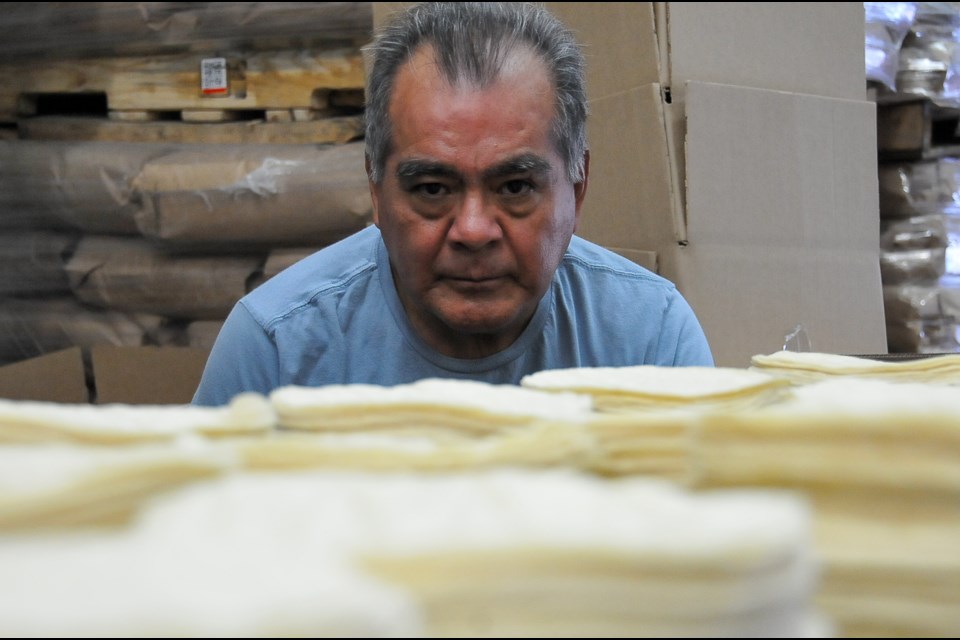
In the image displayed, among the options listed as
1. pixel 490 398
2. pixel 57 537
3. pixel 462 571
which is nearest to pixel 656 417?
pixel 490 398

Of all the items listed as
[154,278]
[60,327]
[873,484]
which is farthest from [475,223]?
[60,327]

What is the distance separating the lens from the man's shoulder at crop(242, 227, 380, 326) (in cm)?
171

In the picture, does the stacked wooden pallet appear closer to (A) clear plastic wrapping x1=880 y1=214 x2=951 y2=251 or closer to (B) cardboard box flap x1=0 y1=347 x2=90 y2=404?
(B) cardboard box flap x1=0 y1=347 x2=90 y2=404

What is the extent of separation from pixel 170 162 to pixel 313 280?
5.12ft

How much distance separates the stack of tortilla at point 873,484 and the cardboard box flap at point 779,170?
5.90 feet

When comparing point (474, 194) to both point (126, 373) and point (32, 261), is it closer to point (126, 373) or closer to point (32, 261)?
point (126, 373)

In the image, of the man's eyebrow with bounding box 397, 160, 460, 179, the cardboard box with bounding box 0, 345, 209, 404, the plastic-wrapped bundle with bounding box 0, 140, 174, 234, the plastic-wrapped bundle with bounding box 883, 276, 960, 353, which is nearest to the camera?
the man's eyebrow with bounding box 397, 160, 460, 179

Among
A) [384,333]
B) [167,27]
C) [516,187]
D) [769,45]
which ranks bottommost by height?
[384,333]

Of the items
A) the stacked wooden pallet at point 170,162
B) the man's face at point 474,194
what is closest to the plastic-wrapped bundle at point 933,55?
the stacked wooden pallet at point 170,162

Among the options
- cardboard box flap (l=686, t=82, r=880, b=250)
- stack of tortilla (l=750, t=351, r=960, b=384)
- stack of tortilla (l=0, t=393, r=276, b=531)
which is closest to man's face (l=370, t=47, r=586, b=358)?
stack of tortilla (l=750, t=351, r=960, b=384)

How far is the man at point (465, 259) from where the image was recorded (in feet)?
4.64

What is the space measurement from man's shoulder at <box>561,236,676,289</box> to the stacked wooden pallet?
4.09 ft

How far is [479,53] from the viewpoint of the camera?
1.43m

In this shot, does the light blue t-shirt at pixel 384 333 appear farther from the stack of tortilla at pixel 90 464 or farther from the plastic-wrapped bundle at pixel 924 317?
the plastic-wrapped bundle at pixel 924 317
